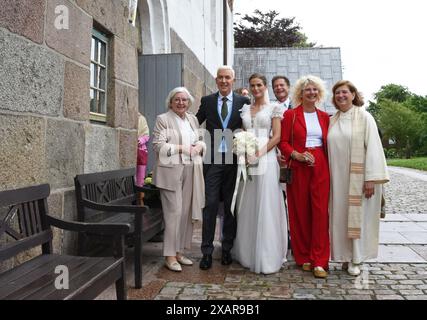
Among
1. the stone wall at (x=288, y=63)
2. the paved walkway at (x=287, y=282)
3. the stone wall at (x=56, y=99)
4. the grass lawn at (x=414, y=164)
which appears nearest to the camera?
the stone wall at (x=56, y=99)

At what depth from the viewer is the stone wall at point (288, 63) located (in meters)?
20.9

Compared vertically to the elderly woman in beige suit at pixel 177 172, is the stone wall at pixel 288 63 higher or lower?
higher

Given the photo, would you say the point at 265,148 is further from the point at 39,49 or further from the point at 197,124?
the point at 39,49

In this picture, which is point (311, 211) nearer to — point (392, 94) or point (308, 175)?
point (308, 175)

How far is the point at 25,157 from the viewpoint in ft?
10.2

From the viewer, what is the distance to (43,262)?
9.25 feet

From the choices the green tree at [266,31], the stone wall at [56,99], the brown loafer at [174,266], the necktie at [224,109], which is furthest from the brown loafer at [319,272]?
the green tree at [266,31]

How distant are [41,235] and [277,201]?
227cm

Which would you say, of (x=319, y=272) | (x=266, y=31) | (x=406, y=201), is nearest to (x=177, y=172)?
(x=319, y=272)

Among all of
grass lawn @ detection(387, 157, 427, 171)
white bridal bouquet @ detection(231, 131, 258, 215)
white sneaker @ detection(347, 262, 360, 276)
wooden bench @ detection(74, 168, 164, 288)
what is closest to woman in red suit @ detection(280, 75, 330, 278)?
white sneaker @ detection(347, 262, 360, 276)

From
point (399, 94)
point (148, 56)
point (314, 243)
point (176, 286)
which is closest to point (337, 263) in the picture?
point (314, 243)

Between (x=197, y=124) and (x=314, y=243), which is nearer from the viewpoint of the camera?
(x=314, y=243)

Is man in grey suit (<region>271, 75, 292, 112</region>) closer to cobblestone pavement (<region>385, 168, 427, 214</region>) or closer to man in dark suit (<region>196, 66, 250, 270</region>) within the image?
man in dark suit (<region>196, 66, 250, 270</region>)

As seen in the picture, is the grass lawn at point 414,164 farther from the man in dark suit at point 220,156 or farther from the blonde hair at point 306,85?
the man in dark suit at point 220,156
